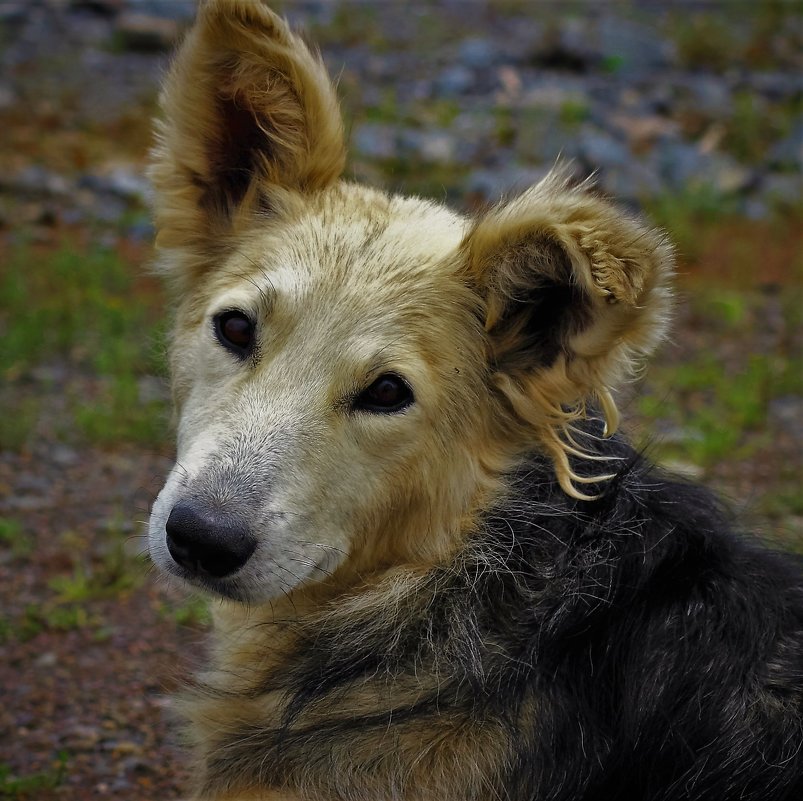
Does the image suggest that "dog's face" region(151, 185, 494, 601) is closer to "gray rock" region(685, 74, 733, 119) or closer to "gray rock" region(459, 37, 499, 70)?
"gray rock" region(685, 74, 733, 119)

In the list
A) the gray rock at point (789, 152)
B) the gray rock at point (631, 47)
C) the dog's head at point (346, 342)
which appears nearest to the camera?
the dog's head at point (346, 342)

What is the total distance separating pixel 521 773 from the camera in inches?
112

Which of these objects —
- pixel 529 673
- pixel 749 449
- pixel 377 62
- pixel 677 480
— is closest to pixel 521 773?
pixel 529 673

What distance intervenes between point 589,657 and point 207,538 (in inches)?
43.9

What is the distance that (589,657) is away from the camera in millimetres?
2951

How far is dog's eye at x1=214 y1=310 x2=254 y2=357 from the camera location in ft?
10.8

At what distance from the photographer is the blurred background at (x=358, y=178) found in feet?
14.5

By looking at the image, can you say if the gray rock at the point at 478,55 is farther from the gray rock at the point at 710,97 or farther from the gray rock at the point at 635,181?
the gray rock at the point at 635,181

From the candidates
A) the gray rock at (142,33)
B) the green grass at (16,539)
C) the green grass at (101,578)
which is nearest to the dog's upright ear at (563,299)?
the green grass at (101,578)

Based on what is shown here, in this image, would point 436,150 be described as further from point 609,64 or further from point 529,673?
point 529,673

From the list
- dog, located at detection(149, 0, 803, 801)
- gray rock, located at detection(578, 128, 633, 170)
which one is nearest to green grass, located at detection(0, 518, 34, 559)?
dog, located at detection(149, 0, 803, 801)

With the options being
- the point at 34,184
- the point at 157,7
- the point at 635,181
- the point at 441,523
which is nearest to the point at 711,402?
the point at 635,181

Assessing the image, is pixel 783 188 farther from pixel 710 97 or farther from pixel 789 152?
pixel 710 97

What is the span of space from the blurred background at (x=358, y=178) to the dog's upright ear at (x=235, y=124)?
0.29 m
